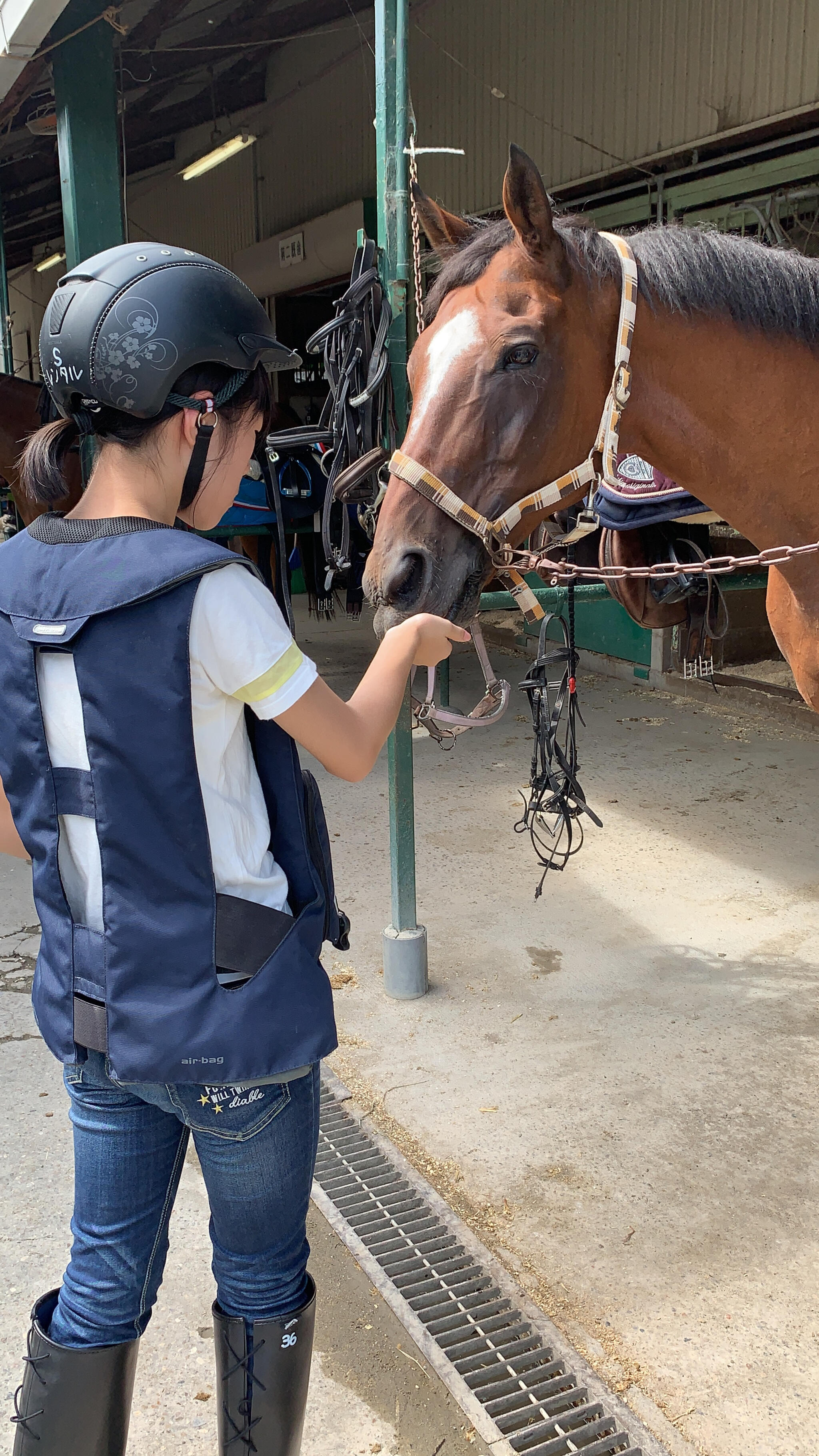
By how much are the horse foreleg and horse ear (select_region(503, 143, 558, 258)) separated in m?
0.82

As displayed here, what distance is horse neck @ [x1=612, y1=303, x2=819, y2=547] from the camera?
1.96 metres

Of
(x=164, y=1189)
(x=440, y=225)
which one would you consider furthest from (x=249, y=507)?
(x=164, y=1189)

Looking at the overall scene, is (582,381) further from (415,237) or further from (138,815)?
(138,815)

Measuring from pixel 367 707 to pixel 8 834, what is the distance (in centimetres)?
47

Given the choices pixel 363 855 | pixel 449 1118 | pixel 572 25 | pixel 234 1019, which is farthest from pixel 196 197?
pixel 234 1019

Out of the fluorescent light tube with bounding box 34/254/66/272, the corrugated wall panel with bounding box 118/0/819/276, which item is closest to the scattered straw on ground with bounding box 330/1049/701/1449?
the corrugated wall panel with bounding box 118/0/819/276

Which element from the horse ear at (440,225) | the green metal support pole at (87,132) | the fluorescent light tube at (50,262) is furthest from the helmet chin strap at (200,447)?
the fluorescent light tube at (50,262)

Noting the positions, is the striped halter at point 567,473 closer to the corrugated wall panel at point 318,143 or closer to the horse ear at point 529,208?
the horse ear at point 529,208

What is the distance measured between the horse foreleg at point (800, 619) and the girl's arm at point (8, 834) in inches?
63.8

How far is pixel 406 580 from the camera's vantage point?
6.53 feet

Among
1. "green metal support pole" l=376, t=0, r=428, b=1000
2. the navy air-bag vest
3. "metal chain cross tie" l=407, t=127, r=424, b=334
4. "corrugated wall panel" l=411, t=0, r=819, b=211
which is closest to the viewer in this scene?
the navy air-bag vest

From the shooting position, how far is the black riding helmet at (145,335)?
107 cm

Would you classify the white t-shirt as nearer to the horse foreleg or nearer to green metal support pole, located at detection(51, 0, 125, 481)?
the horse foreleg

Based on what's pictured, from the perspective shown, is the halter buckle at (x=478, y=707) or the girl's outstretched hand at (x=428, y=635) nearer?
the girl's outstretched hand at (x=428, y=635)
